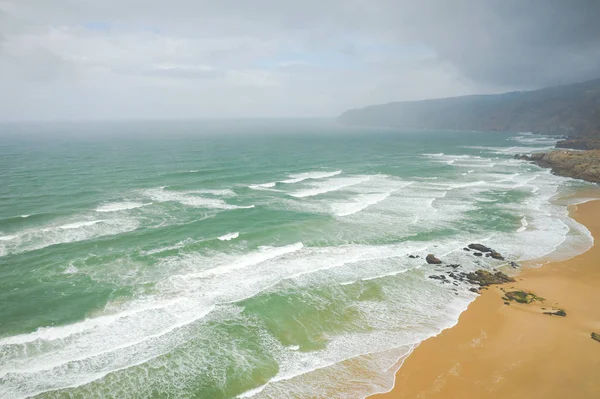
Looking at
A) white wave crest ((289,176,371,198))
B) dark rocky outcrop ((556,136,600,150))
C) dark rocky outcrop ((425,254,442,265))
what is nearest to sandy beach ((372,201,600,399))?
dark rocky outcrop ((425,254,442,265))

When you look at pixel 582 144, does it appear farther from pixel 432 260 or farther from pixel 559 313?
pixel 559 313

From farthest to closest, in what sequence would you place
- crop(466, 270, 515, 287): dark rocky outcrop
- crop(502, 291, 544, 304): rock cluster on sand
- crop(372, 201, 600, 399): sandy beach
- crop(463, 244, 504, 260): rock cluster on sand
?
crop(463, 244, 504, 260): rock cluster on sand < crop(466, 270, 515, 287): dark rocky outcrop < crop(502, 291, 544, 304): rock cluster on sand < crop(372, 201, 600, 399): sandy beach

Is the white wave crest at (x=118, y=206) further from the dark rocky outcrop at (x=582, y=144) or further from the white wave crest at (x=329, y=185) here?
the dark rocky outcrop at (x=582, y=144)

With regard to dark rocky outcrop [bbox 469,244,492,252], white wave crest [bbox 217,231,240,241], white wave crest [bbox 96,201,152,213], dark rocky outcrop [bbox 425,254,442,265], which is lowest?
dark rocky outcrop [bbox 425,254,442,265]

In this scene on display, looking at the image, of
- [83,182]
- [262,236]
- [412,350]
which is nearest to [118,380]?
[412,350]

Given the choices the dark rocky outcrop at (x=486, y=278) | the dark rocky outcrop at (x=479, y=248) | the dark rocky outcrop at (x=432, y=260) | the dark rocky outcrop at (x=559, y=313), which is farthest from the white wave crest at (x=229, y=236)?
the dark rocky outcrop at (x=559, y=313)

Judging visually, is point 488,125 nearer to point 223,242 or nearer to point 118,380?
point 223,242

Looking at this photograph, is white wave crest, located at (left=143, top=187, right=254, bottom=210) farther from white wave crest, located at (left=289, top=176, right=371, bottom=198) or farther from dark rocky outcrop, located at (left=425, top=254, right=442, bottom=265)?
dark rocky outcrop, located at (left=425, top=254, right=442, bottom=265)
